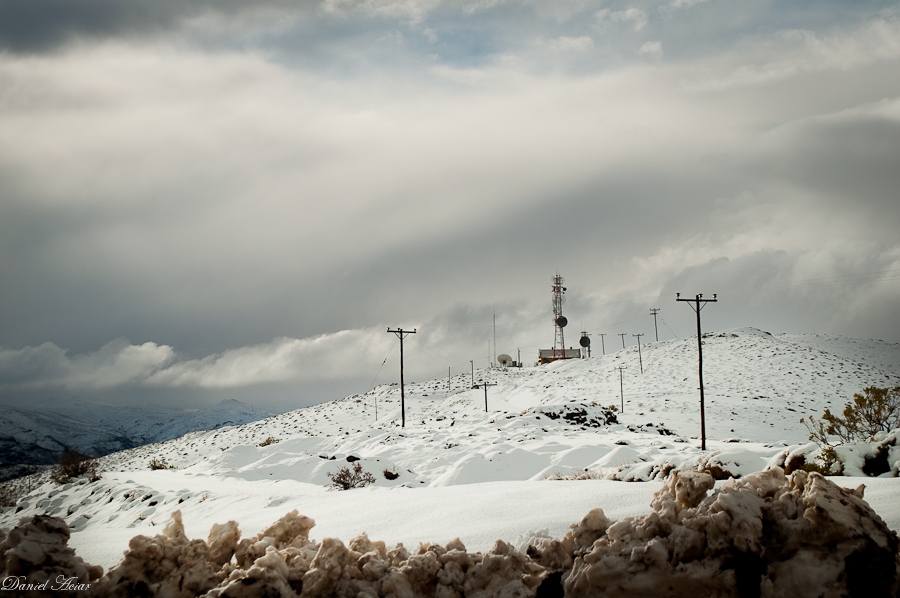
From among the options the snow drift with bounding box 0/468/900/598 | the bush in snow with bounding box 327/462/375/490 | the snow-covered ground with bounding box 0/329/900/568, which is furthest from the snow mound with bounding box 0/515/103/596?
the bush in snow with bounding box 327/462/375/490

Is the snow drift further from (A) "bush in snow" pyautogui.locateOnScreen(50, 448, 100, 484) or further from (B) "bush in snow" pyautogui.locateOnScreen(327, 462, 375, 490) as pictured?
(A) "bush in snow" pyautogui.locateOnScreen(50, 448, 100, 484)

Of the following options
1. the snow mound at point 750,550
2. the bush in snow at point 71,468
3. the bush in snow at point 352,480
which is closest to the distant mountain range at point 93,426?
the bush in snow at point 71,468

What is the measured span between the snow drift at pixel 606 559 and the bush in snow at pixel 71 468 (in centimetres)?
1934

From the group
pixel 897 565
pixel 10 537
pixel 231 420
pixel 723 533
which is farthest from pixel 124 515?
pixel 231 420

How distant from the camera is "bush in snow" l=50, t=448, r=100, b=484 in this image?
19.7 m

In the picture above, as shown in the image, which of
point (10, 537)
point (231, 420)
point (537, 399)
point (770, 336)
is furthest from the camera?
point (231, 420)

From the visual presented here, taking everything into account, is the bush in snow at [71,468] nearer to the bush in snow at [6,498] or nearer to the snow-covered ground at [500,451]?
the snow-covered ground at [500,451]

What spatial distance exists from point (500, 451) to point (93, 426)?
251 ft

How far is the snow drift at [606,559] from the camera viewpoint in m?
3.44

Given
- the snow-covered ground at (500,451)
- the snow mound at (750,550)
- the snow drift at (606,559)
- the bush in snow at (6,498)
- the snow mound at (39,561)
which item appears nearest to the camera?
the snow mound at (750,550)

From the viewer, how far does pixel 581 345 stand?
8000 centimetres

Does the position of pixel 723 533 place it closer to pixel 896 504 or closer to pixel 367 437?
pixel 896 504

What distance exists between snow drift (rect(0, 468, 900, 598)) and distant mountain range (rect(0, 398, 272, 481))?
20.2 meters

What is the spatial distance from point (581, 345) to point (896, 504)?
76150 millimetres
